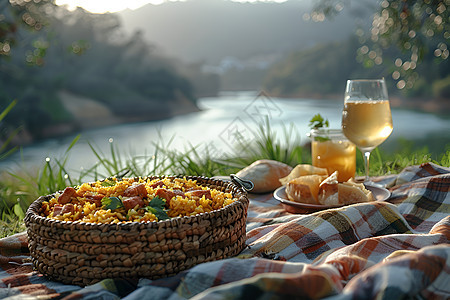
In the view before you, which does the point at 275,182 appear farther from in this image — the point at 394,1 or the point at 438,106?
the point at 438,106

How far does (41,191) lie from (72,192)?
1096 mm

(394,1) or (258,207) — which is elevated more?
(394,1)

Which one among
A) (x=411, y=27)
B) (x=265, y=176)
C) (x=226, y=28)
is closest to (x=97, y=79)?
(x=226, y=28)

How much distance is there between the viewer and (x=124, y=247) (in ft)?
2.60

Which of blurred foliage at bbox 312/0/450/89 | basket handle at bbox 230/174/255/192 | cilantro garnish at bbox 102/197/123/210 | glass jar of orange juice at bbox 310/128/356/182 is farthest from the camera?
blurred foliage at bbox 312/0/450/89

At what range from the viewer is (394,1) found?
11.0ft

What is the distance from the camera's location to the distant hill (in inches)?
474

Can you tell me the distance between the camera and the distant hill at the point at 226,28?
12.0 meters

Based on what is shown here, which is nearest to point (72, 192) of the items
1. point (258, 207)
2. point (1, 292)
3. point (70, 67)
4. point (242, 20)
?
point (1, 292)

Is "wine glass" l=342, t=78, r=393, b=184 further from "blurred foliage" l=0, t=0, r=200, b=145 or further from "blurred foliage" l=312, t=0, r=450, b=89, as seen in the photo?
"blurred foliage" l=0, t=0, r=200, b=145

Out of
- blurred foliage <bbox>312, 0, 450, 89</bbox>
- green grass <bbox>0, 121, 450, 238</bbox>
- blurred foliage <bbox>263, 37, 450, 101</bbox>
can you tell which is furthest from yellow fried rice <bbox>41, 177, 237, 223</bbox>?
blurred foliage <bbox>263, 37, 450, 101</bbox>

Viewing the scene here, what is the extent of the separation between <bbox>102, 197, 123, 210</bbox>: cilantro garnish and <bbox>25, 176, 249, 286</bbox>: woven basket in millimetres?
103

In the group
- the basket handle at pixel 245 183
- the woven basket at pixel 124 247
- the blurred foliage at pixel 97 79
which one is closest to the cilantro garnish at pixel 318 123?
the basket handle at pixel 245 183

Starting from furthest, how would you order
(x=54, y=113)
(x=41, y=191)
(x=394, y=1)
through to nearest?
(x=54, y=113) → (x=394, y=1) → (x=41, y=191)
